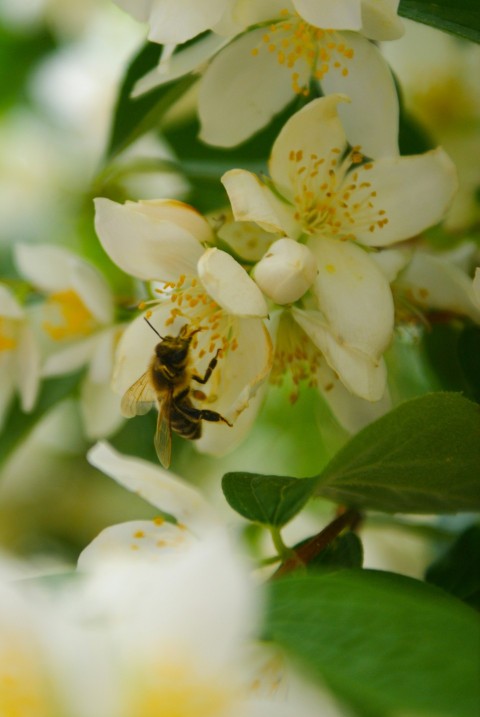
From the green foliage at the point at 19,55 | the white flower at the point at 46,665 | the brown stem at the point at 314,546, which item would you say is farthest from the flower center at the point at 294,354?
the green foliage at the point at 19,55

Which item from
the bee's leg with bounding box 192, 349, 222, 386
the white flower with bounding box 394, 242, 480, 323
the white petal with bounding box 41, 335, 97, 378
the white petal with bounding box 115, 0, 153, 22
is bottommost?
the white petal with bounding box 41, 335, 97, 378

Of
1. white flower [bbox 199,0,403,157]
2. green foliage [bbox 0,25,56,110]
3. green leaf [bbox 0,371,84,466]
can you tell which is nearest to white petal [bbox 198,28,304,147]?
white flower [bbox 199,0,403,157]

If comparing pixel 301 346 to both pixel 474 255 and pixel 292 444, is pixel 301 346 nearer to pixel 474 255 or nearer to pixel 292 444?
pixel 474 255

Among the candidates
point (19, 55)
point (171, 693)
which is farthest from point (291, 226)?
point (19, 55)

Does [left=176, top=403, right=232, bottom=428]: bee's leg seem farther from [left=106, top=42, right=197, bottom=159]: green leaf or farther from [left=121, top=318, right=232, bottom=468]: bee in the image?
[left=106, top=42, right=197, bottom=159]: green leaf

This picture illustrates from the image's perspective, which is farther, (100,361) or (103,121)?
(103,121)

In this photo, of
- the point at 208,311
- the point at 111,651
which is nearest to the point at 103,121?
the point at 208,311

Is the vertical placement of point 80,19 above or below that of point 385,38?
below
